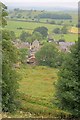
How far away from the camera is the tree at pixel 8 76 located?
2322 centimetres

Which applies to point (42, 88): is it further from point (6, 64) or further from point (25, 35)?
point (25, 35)

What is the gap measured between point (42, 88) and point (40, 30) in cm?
11735

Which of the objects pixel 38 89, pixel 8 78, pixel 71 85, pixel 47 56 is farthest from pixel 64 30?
pixel 8 78

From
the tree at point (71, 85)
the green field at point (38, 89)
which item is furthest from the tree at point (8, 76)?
the green field at point (38, 89)

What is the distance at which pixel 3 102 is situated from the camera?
76.2 feet

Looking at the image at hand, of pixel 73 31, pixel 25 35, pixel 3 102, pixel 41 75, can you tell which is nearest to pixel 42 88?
pixel 41 75

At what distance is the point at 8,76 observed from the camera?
23406 millimetres

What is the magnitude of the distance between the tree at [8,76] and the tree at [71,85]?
489 cm

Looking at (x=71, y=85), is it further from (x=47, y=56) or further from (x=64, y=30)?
(x=64, y=30)

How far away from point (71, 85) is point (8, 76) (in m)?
6.21

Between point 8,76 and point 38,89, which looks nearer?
point 8,76

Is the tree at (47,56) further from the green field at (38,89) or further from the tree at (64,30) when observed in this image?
the tree at (64,30)

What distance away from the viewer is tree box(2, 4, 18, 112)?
76.2ft

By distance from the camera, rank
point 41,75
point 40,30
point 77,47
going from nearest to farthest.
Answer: point 77,47
point 41,75
point 40,30
